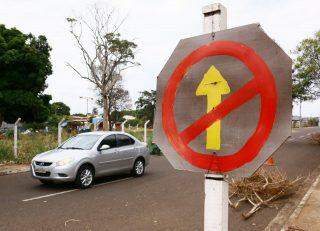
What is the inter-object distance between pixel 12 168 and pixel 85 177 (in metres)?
5.47

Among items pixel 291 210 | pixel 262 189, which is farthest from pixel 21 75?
pixel 291 210

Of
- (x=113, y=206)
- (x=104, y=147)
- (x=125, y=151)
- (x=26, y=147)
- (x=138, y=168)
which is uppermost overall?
(x=104, y=147)

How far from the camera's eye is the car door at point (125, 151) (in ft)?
42.6

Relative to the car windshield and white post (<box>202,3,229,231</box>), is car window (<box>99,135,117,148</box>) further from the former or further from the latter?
white post (<box>202,3,229,231</box>)

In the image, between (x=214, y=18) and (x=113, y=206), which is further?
(x=113, y=206)

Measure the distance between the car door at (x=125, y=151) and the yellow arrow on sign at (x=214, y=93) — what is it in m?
11.0

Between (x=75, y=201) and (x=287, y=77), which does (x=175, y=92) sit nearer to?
(x=287, y=77)

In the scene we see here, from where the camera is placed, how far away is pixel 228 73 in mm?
2025

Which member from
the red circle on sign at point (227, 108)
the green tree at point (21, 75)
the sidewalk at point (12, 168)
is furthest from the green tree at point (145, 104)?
the red circle on sign at point (227, 108)

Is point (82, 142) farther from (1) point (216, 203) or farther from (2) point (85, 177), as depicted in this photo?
(1) point (216, 203)

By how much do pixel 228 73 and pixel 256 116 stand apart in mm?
273

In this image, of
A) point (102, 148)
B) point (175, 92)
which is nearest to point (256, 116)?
point (175, 92)

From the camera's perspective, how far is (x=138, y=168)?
1380 centimetres

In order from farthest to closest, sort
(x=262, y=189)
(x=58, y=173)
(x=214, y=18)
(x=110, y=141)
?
(x=110, y=141)
(x=58, y=173)
(x=262, y=189)
(x=214, y=18)
